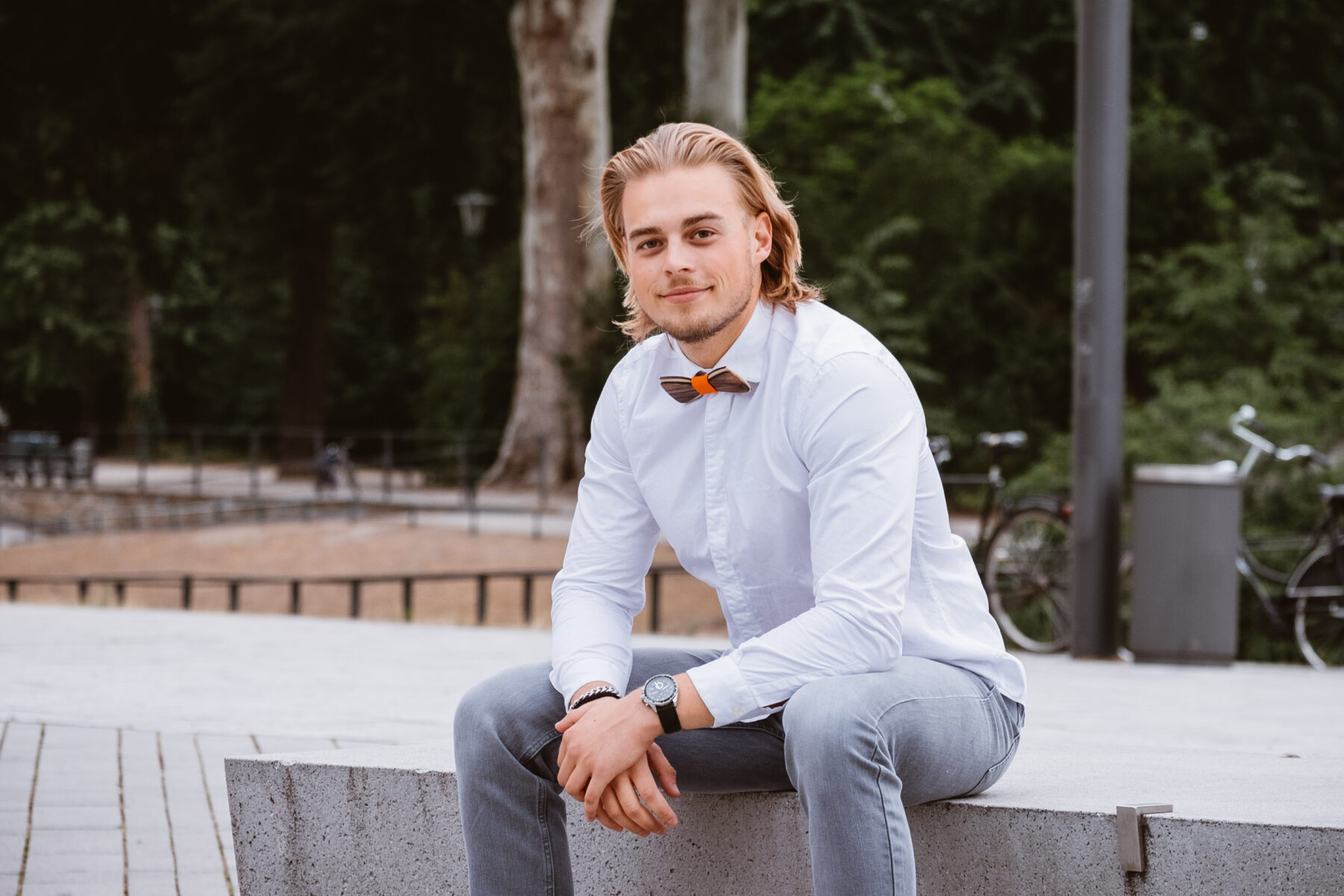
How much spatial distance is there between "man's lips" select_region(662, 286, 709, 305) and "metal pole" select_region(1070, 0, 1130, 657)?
560 cm

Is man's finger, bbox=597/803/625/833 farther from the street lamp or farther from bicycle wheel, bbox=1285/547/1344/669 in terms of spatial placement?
the street lamp

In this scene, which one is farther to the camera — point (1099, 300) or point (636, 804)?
point (1099, 300)

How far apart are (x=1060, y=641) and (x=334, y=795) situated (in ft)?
20.0

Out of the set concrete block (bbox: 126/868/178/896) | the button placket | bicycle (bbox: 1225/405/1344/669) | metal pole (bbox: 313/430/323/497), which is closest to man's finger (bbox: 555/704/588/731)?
the button placket

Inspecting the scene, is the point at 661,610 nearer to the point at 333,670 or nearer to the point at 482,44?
the point at 333,670

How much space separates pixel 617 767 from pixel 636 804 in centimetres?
7

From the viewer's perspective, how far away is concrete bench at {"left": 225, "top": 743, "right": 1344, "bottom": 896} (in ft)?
8.23

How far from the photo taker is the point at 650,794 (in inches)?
98.4

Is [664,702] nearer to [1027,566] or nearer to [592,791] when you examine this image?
[592,791]

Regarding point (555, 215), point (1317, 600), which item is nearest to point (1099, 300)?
point (1317, 600)

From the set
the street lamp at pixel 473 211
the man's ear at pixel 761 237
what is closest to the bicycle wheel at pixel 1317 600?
the man's ear at pixel 761 237

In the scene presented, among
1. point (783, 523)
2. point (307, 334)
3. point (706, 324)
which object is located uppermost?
point (307, 334)

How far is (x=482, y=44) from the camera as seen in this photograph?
84.2 feet

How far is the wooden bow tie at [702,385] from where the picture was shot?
2727 millimetres
